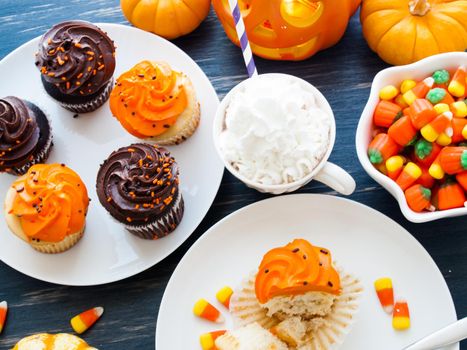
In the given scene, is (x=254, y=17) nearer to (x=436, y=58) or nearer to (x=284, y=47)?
(x=284, y=47)

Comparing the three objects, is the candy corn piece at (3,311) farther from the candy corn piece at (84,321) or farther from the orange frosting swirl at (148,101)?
the orange frosting swirl at (148,101)

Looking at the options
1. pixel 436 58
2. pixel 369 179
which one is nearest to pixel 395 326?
pixel 369 179

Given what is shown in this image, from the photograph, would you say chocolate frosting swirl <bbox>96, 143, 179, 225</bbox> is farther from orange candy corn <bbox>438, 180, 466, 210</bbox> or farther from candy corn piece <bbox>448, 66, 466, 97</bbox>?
candy corn piece <bbox>448, 66, 466, 97</bbox>

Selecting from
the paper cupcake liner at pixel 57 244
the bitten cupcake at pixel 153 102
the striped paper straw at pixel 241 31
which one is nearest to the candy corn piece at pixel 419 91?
the striped paper straw at pixel 241 31

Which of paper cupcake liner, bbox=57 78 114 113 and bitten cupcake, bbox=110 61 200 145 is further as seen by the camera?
paper cupcake liner, bbox=57 78 114 113

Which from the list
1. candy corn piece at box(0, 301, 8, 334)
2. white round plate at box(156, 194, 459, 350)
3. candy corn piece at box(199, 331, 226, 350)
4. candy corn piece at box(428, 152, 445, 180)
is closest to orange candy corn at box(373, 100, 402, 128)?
candy corn piece at box(428, 152, 445, 180)

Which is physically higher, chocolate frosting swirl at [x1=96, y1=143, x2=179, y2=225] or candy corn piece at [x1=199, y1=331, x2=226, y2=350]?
chocolate frosting swirl at [x1=96, y1=143, x2=179, y2=225]
